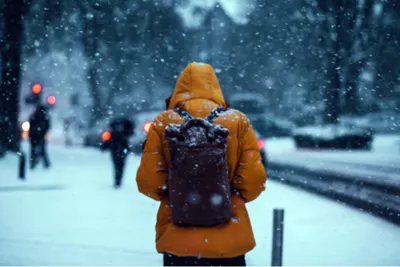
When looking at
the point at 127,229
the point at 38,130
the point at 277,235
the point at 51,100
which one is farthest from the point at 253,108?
the point at 277,235

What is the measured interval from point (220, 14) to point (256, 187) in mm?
21784

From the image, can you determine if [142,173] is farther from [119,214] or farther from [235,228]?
[119,214]

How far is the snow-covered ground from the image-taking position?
622 cm

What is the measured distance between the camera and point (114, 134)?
1190 cm

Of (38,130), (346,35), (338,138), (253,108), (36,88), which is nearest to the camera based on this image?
(36,88)

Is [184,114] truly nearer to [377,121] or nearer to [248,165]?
[248,165]

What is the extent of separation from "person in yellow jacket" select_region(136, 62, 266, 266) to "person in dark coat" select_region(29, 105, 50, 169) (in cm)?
1223

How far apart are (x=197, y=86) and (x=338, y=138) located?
26569 millimetres

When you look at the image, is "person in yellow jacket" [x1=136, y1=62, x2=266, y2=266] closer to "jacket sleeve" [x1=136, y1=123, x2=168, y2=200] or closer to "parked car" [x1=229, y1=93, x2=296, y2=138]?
"jacket sleeve" [x1=136, y1=123, x2=168, y2=200]

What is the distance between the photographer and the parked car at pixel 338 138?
93.6ft

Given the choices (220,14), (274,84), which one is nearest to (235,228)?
(220,14)

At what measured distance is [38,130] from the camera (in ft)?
50.1

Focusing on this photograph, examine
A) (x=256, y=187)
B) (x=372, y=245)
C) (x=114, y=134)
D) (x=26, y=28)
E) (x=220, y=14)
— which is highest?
(x=220, y=14)

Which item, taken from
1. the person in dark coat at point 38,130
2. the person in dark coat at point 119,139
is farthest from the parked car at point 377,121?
the person in dark coat at point 119,139
